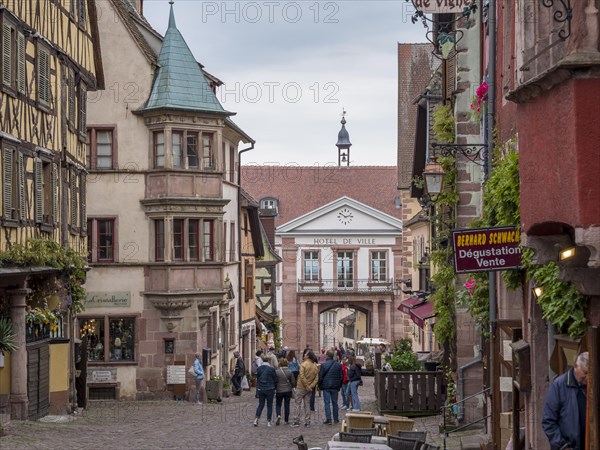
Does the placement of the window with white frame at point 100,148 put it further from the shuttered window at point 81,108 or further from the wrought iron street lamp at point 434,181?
the wrought iron street lamp at point 434,181

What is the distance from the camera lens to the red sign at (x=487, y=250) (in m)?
14.0

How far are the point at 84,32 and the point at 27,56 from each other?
20.0 feet

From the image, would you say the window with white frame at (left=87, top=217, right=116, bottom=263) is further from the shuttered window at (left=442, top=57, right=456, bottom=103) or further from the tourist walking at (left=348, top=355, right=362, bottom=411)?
the shuttered window at (left=442, top=57, right=456, bottom=103)

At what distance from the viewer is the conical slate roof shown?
36500 millimetres

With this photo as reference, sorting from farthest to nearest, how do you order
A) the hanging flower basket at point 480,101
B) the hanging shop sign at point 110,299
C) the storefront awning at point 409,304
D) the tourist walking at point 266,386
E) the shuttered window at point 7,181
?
the storefront awning at point 409,304
the hanging shop sign at point 110,299
the tourist walking at point 266,386
the shuttered window at point 7,181
the hanging flower basket at point 480,101

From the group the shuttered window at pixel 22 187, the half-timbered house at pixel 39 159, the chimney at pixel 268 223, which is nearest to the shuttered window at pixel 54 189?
the half-timbered house at pixel 39 159

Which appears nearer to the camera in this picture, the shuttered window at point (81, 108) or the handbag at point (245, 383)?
the shuttered window at point (81, 108)

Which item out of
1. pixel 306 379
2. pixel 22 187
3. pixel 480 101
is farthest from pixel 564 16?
pixel 306 379

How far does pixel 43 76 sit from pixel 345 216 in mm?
57325

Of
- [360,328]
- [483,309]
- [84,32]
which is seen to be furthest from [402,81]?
→ [360,328]

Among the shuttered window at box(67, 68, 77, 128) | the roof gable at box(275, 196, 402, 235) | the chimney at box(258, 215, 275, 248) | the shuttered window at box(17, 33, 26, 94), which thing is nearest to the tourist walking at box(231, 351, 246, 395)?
the shuttered window at box(67, 68, 77, 128)

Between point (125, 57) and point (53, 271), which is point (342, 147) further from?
point (53, 271)

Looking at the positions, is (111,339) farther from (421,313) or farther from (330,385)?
(330,385)

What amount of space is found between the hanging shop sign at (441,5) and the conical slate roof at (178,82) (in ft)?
54.3
